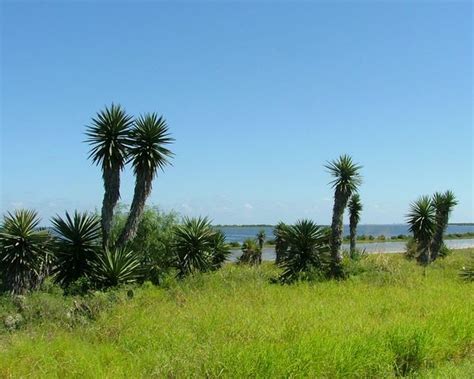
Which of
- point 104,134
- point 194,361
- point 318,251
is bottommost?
point 194,361

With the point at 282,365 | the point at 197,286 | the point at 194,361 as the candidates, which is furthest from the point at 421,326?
the point at 197,286

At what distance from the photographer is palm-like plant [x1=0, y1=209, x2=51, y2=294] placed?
16281 millimetres

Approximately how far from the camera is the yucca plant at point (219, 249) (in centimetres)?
2248

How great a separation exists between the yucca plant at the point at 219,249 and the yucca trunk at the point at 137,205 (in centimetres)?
414

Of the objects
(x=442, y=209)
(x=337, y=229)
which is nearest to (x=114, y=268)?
(x=337, y=229)

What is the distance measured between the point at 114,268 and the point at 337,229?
916 centimetres

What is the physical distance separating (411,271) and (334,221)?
3678mm

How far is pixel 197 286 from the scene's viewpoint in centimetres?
1686

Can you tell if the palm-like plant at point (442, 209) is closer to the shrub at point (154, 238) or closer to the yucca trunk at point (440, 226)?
the yucca trunk at point (440, 226)

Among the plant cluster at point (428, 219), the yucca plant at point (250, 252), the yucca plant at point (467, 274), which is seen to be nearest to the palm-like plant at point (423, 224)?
the plant cluster at point (428, 219)

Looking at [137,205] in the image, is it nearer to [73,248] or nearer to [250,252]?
[73,248]

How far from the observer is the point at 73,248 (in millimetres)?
18125

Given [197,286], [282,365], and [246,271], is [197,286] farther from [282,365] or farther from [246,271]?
[282,365]

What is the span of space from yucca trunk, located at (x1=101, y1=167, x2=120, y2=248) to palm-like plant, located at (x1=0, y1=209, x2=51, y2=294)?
6.82 feet
